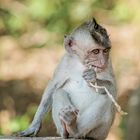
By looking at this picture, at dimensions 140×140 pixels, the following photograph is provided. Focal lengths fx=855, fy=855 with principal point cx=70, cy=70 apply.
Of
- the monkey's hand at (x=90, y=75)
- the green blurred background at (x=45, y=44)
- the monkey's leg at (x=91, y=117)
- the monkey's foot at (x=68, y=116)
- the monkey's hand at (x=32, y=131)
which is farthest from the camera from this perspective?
the green blurred background at (x=45, y=44)

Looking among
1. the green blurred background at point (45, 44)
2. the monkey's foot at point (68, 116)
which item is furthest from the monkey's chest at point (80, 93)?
the green blurred background at point (45, 44)

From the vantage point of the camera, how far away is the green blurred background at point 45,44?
42.7 feet

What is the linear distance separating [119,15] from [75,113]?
6.59 meters

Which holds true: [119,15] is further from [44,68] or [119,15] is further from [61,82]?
[61,82]

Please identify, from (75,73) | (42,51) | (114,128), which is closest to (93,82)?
(75,73)

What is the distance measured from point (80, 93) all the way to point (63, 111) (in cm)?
51

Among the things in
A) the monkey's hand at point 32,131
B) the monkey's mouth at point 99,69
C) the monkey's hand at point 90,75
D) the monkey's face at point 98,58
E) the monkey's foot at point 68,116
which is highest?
the monkey's face at point 98,58

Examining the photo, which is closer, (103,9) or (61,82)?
(61,82)

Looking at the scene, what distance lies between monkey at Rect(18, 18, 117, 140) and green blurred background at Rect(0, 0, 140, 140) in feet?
16.6

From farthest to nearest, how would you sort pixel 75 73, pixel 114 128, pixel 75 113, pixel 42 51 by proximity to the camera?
pixel 42 51 < pixel 114 128 < pixel 75 73 < pixel 75 113

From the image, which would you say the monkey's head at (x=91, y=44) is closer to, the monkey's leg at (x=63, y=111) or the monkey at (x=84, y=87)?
the monkey at (x=84, y=87)

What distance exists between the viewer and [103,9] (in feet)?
45.4

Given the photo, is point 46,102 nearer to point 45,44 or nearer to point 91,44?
point 91,44

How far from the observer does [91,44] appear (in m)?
7.36
